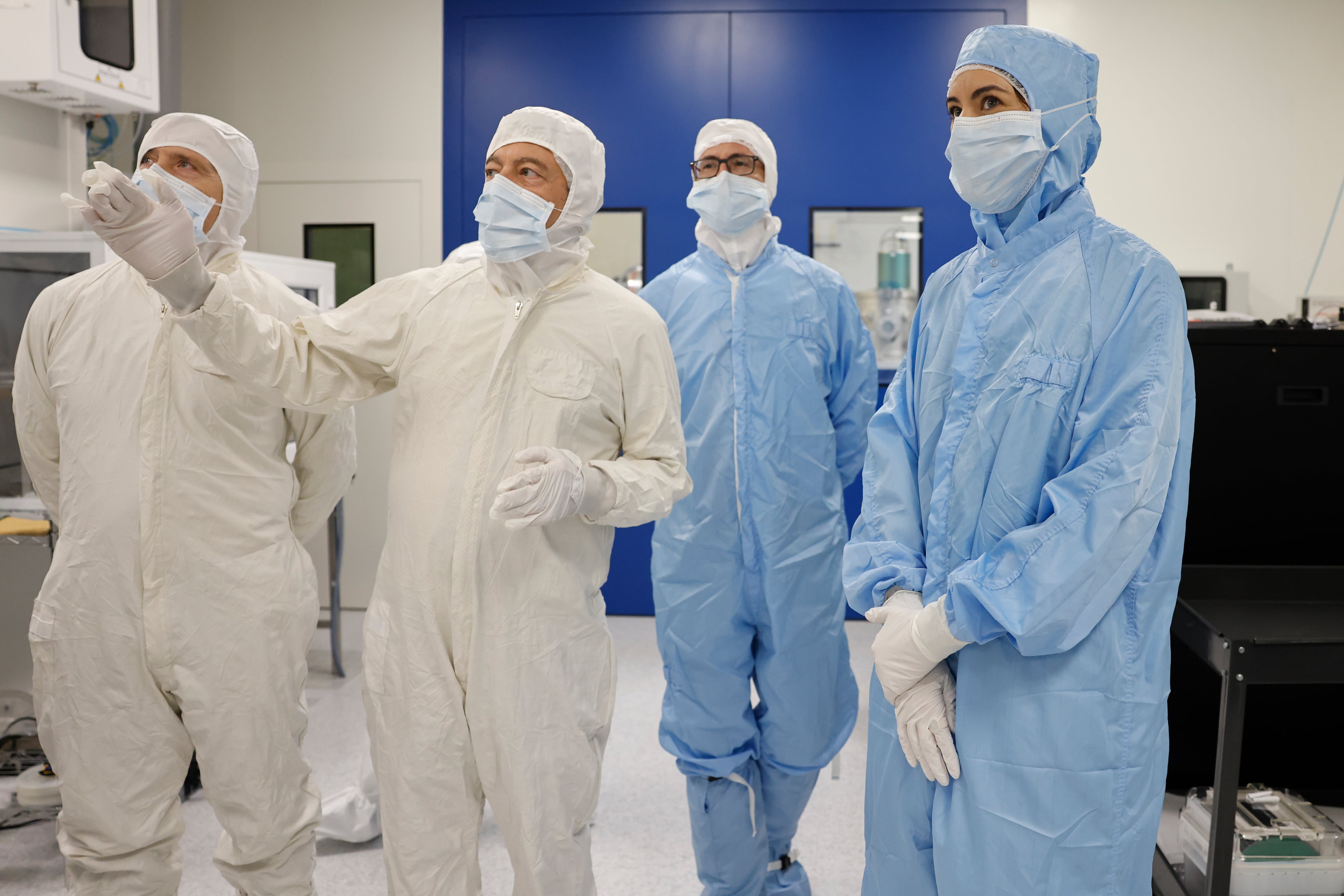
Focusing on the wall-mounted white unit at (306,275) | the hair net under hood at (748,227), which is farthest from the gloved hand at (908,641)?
the wall-mounted white unit at (306,275)

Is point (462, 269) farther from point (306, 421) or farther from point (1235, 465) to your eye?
point (1235, 465)

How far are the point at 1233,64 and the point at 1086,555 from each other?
12.5ft

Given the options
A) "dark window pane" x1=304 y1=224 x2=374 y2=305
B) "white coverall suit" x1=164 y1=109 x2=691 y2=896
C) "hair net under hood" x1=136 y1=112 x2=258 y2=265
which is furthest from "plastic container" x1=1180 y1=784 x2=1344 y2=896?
"dark window pane" x1=304 y1=224 x2=374 y2=305

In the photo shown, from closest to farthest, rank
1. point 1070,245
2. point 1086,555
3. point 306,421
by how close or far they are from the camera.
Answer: point 1086,555, point 1070,245, point 306,421

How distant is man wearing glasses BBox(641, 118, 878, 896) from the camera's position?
6.88 ft

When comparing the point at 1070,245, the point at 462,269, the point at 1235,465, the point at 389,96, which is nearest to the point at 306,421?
the point at 462,269

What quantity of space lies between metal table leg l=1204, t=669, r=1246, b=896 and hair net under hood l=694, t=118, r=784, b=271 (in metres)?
1.29

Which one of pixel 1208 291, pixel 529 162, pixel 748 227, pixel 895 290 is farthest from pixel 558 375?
pixel 1208 291

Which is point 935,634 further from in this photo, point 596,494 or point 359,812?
point 359,812

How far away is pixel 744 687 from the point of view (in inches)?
84.0

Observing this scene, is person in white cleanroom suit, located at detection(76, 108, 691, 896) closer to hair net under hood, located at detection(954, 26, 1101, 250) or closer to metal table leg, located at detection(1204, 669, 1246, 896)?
hair net under hood, located at detection(954, 26, 1101, 250)

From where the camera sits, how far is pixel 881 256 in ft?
14.0

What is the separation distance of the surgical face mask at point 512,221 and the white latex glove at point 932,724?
84 cm

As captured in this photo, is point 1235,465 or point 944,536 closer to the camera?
point 944,536
